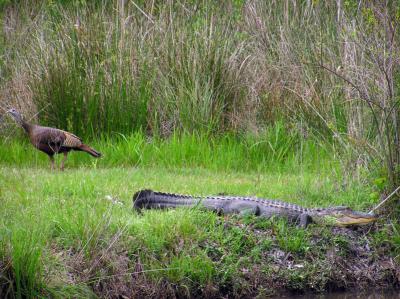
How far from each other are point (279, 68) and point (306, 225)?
471 cm

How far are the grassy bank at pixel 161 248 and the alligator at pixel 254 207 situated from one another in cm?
10

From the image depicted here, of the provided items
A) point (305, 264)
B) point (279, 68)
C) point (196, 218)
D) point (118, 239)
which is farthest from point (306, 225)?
point (279, 68)

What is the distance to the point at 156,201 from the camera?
7566 millimetres

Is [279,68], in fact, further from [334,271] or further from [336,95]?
[334,271]

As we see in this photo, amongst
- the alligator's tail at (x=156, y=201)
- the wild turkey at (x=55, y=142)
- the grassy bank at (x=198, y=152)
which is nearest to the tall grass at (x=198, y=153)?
the grassy bank at (x=198, y=152)

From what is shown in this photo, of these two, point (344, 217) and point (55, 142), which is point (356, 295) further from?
point (55, 142)

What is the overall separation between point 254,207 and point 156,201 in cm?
90

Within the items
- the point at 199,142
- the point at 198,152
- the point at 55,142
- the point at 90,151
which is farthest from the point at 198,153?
the point at 55,142

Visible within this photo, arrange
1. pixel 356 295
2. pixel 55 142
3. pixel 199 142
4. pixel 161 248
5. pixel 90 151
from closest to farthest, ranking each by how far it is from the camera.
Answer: pixel 161 248, pixel 356 295, pixel 55 142, pixel 90 151, pixel 199 142

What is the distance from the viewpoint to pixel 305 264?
7328mm

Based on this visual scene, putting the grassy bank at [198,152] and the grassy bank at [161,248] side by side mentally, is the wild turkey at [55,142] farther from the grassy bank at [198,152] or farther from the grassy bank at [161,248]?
the grassy bank at [161,248]

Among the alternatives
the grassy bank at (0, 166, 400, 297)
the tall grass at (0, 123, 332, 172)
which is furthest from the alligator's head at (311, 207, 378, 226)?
the tall grass at (0, 123, 332, 172)

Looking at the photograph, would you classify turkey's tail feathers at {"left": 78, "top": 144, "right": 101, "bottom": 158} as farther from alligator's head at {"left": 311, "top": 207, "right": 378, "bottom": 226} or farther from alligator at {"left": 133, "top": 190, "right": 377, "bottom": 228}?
alligator's head at {"left": 311, "top": 207, "right": 378, "bottom": 226}

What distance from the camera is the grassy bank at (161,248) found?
19.8 ft
